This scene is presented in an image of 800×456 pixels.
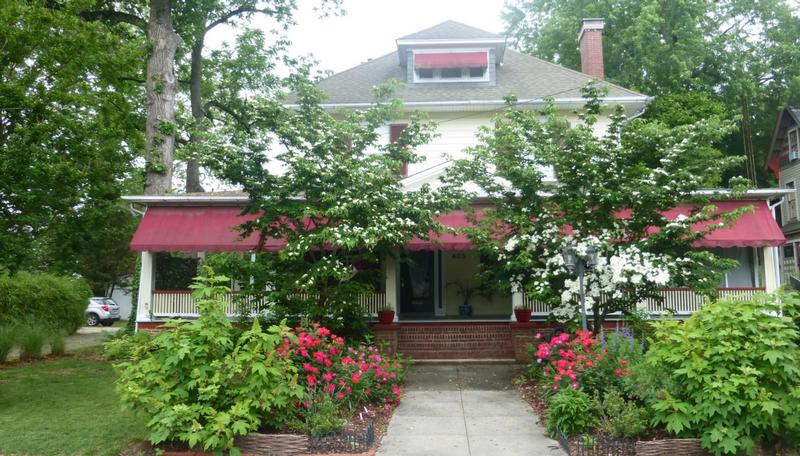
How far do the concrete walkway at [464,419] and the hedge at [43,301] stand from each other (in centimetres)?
1251

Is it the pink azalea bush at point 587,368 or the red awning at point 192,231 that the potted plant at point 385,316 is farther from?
the pink azalea bush at point 587,368

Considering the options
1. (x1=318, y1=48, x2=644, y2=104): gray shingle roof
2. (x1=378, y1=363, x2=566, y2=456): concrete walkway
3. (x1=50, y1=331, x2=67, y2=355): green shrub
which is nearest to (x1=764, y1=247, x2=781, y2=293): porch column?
(x1=318, y1=48, x2=644, y2=104): gray shingle roof

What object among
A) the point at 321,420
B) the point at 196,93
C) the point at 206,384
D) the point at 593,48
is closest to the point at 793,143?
the point at 593,48

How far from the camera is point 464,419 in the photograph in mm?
8570

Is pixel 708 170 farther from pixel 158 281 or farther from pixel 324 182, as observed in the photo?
pixel 158 281

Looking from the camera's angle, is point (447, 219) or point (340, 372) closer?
point (340, 372)

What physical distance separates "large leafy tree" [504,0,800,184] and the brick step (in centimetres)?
1712

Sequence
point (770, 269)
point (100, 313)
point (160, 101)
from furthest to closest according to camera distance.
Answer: point (100, 313), point (160, 101), point (770, 269)

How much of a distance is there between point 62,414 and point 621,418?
7.87 metres

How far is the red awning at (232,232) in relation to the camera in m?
13.4

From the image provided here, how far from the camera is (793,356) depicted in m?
6.18

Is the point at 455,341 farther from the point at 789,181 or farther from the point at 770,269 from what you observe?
the point at 789,181

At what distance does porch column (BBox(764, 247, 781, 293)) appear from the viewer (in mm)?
14062

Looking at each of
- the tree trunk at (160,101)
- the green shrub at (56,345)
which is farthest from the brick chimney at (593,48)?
the green shrub at (56,345)
